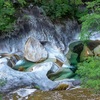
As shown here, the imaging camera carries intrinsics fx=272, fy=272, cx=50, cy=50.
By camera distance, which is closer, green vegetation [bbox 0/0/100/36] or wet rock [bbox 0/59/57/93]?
wet rock [bbox 0/59/57/93]

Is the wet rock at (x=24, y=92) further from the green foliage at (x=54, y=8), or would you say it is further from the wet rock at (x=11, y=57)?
the green foliage at (x=54, y=8)

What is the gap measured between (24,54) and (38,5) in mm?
2902

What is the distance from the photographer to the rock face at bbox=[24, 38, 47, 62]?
429 inches

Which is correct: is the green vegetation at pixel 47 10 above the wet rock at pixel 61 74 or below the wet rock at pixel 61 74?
above

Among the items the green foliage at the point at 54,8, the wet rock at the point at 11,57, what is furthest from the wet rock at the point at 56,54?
the green foliage at the point at 54,8

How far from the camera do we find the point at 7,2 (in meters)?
11.6

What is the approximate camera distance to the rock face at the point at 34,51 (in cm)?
1089

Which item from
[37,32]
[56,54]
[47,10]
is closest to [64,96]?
[56,54]

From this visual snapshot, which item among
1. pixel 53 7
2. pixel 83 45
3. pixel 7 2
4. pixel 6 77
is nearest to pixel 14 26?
pixel 7 2

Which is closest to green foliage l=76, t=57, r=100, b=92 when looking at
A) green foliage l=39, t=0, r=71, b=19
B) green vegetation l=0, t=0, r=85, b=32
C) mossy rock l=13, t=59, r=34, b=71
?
mossy rock l=13, t=59, r=34, b=71

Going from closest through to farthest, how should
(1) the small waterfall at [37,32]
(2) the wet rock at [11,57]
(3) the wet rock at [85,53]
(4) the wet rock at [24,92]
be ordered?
(4) the wet rock at [24,92] < (2) the wet rock at [11,57] < (3) the wet rock at [85,53] < (1) the small waterfall at [37,32]

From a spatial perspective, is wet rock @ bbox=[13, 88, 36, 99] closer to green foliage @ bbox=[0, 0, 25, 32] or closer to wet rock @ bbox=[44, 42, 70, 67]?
wet rock @ bbox=[44, 42, 70, 67]

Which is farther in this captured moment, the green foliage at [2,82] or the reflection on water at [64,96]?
the green foliage at [2,82]

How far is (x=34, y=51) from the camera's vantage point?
11.1 metres
